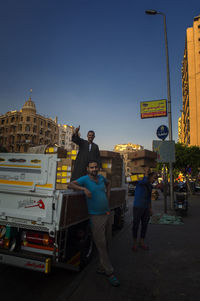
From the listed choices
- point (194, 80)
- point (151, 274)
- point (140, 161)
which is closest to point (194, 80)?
point (194, 80)

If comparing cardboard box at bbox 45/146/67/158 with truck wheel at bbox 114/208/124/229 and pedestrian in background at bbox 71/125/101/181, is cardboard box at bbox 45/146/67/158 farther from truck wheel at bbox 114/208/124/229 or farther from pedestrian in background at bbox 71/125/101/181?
truck wheel at bbox 114/208/124/229

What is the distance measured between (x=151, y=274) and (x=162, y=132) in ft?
23.0

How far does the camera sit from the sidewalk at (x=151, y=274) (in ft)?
9.63

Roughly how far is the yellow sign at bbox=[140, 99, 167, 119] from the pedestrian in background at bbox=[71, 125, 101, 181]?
19.6ft

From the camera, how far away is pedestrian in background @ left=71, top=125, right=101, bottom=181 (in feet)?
15.0

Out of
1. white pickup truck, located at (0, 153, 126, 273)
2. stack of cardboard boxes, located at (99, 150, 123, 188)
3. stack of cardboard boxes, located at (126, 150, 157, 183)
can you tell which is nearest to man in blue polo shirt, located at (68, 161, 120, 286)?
white pickup truck, located at (0, 153, 126, 273)

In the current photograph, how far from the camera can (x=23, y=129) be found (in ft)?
203

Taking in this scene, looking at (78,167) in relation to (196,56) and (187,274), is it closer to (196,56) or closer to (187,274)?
(187,274)

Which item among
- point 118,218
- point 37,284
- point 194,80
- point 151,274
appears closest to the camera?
point 37,284

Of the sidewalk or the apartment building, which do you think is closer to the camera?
the sidewalk

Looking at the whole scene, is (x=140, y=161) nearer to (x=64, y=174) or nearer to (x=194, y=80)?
(x=64, y=174)

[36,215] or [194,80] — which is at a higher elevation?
[194,80]

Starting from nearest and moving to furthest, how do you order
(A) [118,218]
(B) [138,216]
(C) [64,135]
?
(B) [138,216]
(A) [118,218]
(C) [64,135]

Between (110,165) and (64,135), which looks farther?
(64,135)
